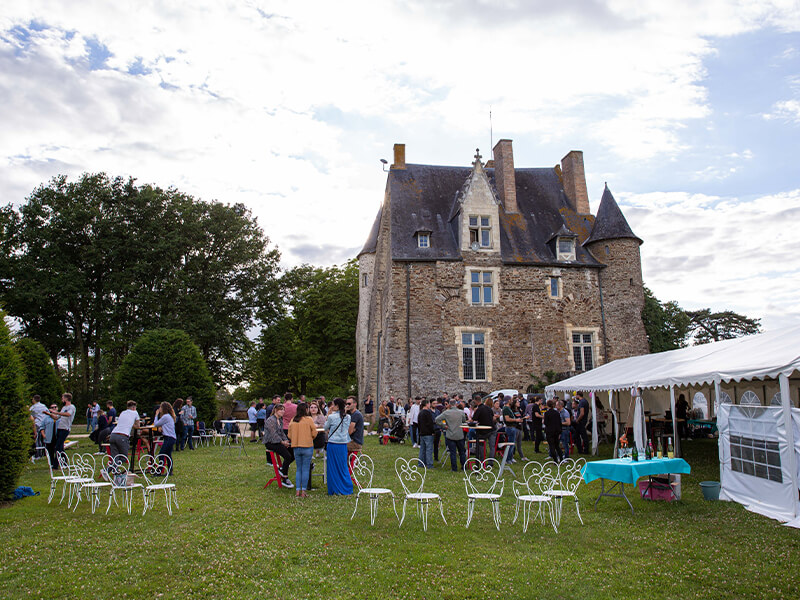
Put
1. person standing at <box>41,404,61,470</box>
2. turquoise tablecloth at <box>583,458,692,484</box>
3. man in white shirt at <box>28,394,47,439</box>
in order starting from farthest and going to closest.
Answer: man in white shirt at <box>28,394,47,439</box>, person standing at <box>41,404,61,470</box>, turquoise tablecloth at <box>583,458,692,484</box>

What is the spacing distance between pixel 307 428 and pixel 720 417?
6.83 meters

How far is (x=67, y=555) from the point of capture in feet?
21.6

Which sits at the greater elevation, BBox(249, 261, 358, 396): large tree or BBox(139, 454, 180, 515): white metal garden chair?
BBox(249, 261, 358, 396): large tree

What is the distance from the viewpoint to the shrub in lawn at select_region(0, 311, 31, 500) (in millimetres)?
9984

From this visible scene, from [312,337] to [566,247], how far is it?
63.3ft

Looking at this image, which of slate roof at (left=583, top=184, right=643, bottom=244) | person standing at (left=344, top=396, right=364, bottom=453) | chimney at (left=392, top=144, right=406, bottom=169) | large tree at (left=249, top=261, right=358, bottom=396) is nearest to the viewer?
person standing at (left=344, top=396, right=364, bottom=453)

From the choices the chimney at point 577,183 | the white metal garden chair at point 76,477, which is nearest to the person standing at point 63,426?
the white metal garden chair at point 76,477

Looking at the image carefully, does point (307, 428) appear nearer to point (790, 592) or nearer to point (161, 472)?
point (161, 472)

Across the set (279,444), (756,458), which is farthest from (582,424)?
(279,444)

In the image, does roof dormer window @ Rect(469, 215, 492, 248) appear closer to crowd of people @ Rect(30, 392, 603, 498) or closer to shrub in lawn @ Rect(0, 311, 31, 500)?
crowd of people @ Rect(30, 392, 603, 498)

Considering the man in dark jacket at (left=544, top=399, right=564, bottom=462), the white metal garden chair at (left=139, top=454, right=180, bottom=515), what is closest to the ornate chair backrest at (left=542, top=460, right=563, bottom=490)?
the man in dark jacket at (left=544, top=399, right=564, bottom=462)

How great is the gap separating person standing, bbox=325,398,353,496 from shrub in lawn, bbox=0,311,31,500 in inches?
206

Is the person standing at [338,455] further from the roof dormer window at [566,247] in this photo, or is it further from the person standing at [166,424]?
the roof dormer window at [566,247]

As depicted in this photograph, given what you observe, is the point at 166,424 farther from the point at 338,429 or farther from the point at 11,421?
the point at 338,429
